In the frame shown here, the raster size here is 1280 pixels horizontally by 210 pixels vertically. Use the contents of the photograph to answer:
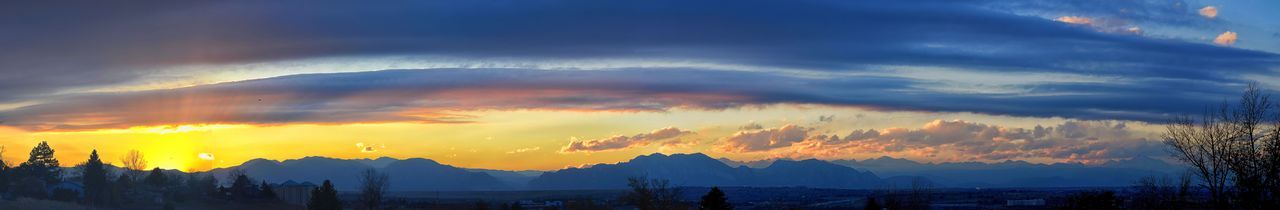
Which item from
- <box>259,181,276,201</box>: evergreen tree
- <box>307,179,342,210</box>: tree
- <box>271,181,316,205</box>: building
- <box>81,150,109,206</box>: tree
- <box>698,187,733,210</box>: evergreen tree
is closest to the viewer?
<box>698,187,733,210</box>: evergreen tree

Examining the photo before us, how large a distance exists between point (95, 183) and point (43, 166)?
1123 centimetres

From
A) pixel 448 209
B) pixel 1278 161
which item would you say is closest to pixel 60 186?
pixel 448 209

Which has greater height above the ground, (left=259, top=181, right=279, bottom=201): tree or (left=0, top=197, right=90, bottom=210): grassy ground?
(left=259, top=181, right=279, bottom=201): tree

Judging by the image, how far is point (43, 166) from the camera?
136 m

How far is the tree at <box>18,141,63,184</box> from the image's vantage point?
440 feet

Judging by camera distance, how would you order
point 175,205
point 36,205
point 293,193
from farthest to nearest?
point 293,193 < point 175,205 < point 36,205

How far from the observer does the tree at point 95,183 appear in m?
128

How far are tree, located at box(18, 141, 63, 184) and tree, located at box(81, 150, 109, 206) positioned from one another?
21.0 ft

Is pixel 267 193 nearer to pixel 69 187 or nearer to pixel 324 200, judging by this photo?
pixel 69 187

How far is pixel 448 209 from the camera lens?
17462 cm

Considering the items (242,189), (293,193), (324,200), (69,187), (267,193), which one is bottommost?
(324,200)

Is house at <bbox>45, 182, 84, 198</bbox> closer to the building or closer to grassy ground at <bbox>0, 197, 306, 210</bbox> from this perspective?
grassy ground at <bbox>0, 197, 306, 210</bbox>

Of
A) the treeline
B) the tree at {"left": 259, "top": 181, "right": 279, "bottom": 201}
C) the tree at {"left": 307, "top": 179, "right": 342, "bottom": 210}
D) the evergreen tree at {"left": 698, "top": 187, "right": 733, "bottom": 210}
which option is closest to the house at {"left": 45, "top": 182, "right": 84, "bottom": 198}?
the treeline

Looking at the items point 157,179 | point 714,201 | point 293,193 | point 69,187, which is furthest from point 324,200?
point 714,201
